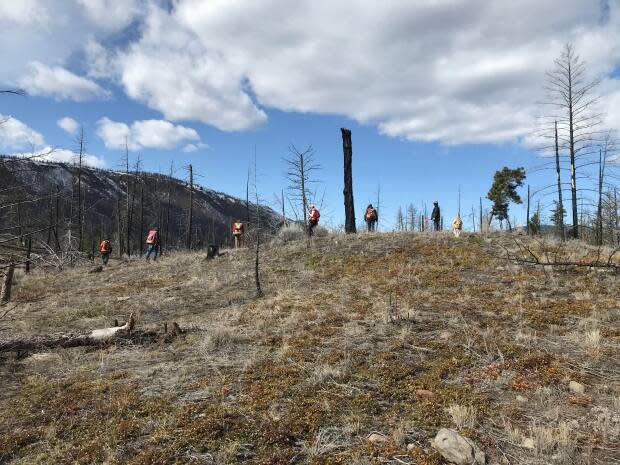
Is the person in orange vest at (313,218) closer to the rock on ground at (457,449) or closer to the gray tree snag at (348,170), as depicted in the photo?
the gray tree snag at (348,170)

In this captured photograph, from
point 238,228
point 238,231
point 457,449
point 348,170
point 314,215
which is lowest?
point 457,449

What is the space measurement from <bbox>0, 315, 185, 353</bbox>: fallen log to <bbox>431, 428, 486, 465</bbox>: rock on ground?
615 centimetres

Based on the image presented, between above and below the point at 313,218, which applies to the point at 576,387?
below

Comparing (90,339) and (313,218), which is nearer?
(90,339)

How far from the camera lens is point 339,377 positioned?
6.39 meters

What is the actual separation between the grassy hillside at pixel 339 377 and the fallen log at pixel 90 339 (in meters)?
0.34

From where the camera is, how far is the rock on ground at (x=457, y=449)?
13.8 feet

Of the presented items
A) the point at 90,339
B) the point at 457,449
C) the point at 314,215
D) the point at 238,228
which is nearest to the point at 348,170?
the point at 314,215

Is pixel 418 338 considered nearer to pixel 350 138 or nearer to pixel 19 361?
pixel 19 361

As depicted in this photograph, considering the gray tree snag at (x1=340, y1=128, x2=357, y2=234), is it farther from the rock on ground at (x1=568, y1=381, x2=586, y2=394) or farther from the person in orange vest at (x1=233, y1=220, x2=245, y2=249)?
the rock on ground at (x1=568, y1=381, x2=586, y2=394)

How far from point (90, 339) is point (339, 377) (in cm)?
558

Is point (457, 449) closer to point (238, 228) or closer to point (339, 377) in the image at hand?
point (339, 377)

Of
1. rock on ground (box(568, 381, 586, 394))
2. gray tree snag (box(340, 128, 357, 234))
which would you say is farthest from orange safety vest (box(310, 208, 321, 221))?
rock on ground (box(568, 381, 586, 394))

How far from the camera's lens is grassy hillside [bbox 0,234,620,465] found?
4633mm
